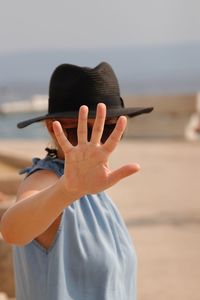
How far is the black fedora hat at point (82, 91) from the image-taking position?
2.52 meters

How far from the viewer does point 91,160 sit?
2152 mm

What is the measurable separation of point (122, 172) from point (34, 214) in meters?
0.30

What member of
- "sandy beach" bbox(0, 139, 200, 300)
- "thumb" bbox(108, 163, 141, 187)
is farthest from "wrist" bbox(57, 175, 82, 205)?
"sandy beach" bbox(0, 139, 200, 300)

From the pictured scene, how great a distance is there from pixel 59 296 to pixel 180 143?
16.6 metres

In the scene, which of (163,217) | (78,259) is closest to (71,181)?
(78,259)

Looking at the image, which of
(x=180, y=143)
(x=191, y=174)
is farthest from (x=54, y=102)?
(x=180, y=143)

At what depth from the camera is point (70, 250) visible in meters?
2.37

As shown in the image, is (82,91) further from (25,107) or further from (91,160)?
(25,107)

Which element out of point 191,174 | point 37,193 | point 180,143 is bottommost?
point 180,143

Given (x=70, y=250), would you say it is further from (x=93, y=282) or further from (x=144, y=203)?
(x=144, y=203)

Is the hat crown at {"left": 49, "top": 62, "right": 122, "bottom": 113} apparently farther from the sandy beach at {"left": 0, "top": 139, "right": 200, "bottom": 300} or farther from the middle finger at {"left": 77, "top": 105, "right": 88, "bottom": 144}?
the sandy beach at {"left": 0, "top": 139, "right": 200, "bottom": 300}

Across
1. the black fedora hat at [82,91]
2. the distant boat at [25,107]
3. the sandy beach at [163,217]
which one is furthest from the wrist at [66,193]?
the distant boat at [25,107]

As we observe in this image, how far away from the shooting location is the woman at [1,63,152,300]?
2.17 metres

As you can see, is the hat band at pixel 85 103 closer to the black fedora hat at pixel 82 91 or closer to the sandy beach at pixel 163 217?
the black fedora hat at pixel 82 91
